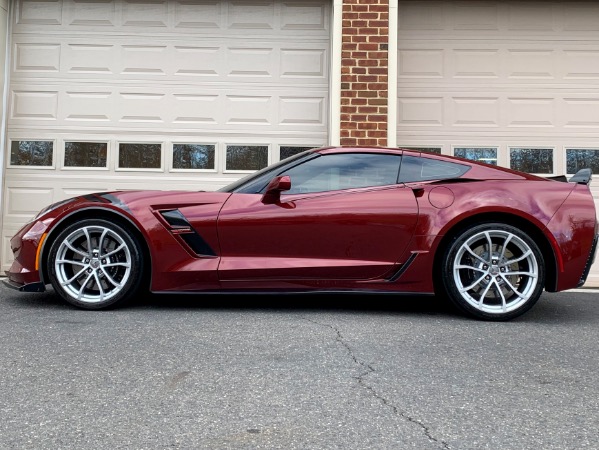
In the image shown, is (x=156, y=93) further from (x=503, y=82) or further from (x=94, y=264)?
(x=503, y=82)

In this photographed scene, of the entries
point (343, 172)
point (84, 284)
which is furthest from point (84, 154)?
point (343, 172)

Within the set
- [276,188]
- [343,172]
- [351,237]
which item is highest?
[343,172]

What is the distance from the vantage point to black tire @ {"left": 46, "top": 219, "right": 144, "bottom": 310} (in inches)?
154

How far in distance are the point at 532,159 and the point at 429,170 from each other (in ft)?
10.4

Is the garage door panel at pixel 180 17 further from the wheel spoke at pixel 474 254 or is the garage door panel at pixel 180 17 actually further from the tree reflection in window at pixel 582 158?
the wheel spoke at pixel 474 254

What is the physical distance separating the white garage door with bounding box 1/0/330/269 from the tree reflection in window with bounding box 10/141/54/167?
0.01m

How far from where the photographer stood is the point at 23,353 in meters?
2.72

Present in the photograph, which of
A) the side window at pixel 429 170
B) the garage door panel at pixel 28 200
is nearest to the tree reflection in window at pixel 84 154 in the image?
the garage door panel at pixel 28 200

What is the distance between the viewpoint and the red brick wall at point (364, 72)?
6285 millimetres

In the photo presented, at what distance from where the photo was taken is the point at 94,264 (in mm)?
3947

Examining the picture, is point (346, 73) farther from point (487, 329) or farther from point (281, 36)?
point (487, 329)

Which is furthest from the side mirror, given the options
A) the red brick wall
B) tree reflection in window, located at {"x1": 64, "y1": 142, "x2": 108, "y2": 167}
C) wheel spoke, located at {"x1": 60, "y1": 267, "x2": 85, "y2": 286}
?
tree reflection in window, located at {"x1": 64, "y1": 142, "x2": 108, "y2": 167}

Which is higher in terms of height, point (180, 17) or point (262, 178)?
point (180, 17)

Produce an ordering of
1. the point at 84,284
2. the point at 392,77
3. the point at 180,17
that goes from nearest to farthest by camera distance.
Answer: the point at 84,284, the point at 392,77, the point at 180,17
